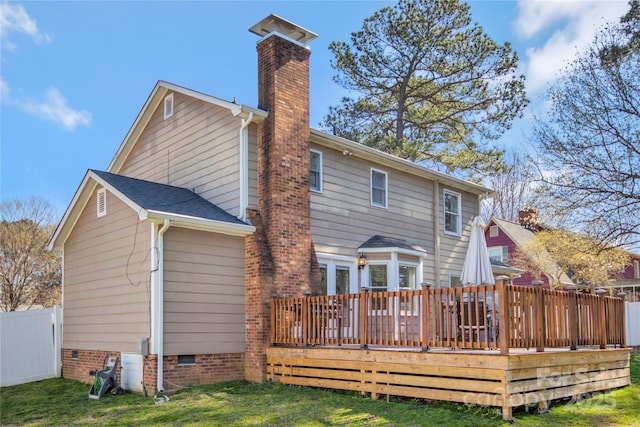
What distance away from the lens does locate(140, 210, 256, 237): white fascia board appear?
930 centimetres

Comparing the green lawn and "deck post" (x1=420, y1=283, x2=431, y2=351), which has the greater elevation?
"deck post" (x1=420, y1=283, x2=431, y2=351)

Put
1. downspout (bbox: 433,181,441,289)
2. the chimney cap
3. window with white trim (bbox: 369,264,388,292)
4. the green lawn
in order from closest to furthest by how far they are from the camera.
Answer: the green lawn < the chimney cap < window with white trim (bbox: 369,264,388,292) < downspout (bbox: 433,181,441,289)

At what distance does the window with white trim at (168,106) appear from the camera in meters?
13.4

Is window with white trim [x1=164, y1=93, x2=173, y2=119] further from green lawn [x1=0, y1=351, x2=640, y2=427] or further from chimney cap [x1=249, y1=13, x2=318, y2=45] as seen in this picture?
green lawn [x1=0, y1=351, x2=640, y2=427]

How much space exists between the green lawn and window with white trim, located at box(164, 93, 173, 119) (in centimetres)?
672

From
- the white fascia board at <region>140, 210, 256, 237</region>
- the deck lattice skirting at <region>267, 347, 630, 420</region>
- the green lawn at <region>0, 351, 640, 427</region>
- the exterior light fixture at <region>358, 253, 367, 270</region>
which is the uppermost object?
the white fascia board at <region>140, 210, 256, 237</region>

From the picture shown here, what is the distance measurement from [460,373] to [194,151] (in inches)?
307

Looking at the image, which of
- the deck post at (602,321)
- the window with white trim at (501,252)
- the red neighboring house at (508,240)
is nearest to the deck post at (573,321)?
the deck post at (602,321)

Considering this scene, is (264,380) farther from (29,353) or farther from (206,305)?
(29,353)

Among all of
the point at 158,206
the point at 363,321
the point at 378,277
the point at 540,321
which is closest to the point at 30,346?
the point at 158,206

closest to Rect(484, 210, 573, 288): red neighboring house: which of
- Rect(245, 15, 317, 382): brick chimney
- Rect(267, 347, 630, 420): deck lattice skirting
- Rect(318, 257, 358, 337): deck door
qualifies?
Rect(318, 257, 358, 337): deck door

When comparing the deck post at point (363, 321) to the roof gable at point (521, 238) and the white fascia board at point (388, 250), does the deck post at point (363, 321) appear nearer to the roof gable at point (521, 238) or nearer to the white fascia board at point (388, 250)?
the white fascia board at point (388, 250)

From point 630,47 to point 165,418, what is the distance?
46.2 ft

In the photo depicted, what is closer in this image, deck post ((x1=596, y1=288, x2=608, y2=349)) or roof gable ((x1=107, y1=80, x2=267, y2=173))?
deck post ((x1=596, y1=288, x2=608, y2=349))
